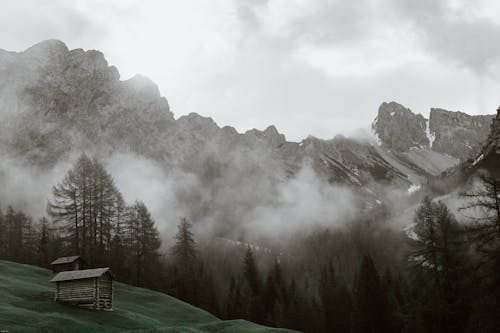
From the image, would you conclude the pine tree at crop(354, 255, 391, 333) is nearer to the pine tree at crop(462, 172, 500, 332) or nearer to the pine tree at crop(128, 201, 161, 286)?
the pine tree at crop(128, 201, 161, 286)

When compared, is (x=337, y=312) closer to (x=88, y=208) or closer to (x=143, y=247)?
(x=143, y=247)

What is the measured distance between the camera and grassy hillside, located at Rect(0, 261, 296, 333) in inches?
1633

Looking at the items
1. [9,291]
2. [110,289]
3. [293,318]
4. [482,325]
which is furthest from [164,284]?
[482,325]

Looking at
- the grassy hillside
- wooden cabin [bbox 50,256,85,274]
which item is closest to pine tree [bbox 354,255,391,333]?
the grassy hillside

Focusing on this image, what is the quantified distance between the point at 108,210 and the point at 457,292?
53.1m

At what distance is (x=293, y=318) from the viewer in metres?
89.2

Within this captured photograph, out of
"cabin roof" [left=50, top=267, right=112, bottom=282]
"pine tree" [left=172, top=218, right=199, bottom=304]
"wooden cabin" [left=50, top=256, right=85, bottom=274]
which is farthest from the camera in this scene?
"pine tree" [left=172, top=218, right=199, bottom=304]

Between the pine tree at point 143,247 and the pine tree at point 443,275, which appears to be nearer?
the pine tree at point 443,275

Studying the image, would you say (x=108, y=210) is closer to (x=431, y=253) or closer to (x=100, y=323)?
(x=100, y=323)

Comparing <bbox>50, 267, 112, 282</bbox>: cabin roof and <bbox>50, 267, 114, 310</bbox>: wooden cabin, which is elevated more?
<bbox>50, 267, 112, 282</bbox>: cabin roof

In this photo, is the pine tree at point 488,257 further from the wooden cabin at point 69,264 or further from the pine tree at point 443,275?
the wooden cabin at point 69,264

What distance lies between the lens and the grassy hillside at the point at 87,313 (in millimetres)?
41469

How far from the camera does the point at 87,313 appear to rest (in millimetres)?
50656

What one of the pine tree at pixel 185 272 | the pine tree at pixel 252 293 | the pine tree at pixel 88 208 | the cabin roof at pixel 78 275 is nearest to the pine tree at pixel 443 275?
the cabin roof at pixel 78 275
